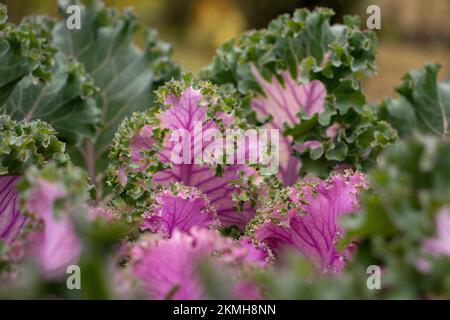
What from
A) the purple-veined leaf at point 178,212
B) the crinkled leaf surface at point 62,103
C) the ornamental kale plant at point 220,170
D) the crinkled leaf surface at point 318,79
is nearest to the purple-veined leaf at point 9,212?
the ornamental kale plant at point 220,170

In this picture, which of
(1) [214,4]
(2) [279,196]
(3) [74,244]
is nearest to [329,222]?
(2) [279,196]

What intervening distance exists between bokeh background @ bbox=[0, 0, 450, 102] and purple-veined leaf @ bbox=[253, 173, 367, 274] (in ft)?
25.4

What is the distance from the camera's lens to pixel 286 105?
73.0 inches

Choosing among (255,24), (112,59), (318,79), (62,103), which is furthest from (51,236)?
(255,24)

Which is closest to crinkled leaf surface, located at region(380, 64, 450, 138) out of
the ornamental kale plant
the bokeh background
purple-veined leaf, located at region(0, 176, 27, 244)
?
the ornamental kale plant

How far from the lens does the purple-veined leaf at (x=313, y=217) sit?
4.31ft

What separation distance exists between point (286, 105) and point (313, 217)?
0.58 metres

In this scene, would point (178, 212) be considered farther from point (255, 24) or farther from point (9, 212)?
point (255, 24)

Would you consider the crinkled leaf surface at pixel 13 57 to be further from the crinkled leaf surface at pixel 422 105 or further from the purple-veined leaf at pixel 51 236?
the crinkled leaf surface at pixel 422 105

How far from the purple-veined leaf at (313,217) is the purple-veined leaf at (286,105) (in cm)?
47

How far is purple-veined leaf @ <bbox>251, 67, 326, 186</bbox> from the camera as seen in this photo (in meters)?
1.82

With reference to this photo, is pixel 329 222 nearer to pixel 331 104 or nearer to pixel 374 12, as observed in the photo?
pixel 331 104

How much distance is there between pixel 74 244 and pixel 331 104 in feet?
3.32
